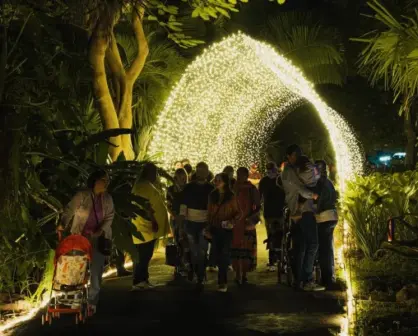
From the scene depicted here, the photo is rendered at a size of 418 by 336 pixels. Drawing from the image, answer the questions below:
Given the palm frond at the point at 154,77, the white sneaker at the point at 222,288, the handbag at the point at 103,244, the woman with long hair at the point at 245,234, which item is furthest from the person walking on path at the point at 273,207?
the palm frond at the point at 154,77

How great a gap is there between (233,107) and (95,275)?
16319 millimetres

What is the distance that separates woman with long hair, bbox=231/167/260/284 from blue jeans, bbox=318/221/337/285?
1092 millimetres

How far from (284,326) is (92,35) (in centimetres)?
852

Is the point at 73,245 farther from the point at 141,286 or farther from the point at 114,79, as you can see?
the point at 114,79

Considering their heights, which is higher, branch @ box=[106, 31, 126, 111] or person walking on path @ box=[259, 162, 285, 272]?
branch @ box=[106, 31, 126, 111]

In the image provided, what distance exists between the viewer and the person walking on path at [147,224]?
12141 mm

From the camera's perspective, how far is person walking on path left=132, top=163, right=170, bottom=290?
12141 millimetres

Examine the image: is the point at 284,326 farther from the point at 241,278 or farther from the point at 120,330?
the point at 241,278

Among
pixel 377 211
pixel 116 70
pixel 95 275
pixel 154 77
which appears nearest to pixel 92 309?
pixel 95 275

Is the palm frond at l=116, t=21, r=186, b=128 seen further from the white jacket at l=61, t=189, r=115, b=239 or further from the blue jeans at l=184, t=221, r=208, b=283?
the white jacket at l=61, t=189, r=115, b=239

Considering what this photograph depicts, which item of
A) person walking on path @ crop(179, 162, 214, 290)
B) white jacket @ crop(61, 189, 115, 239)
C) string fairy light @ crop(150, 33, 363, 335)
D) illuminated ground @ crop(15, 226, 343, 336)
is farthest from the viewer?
string fairy light @ crop(150, 33, 363, 335)

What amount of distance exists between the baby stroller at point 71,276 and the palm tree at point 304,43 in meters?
16.7

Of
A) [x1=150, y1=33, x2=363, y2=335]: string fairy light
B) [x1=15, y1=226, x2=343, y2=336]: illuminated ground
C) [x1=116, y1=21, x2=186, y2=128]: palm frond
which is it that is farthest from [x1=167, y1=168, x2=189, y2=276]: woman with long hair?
[x1=116, y1=21, x2=186, y2=128]: palm frond

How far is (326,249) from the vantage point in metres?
12.1
